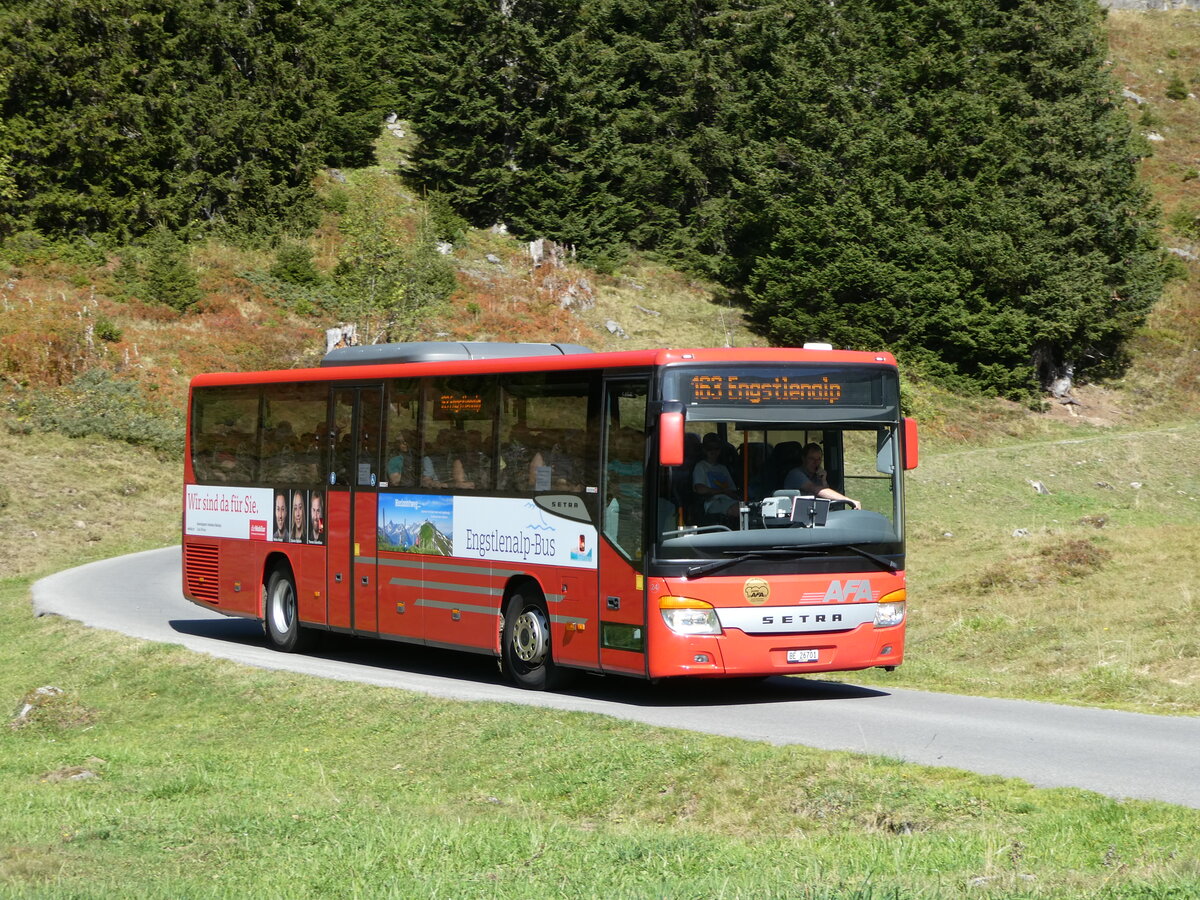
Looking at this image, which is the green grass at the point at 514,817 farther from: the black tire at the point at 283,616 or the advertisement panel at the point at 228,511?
the advertisement panel at the point at 228,511

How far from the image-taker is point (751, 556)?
13.0 metres

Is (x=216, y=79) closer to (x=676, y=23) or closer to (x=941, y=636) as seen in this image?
(x=676, y=23)

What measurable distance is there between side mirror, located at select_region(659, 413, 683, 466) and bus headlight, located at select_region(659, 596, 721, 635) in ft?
4.40

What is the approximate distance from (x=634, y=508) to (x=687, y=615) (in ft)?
3.52

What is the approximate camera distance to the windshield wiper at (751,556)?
12.9 metres

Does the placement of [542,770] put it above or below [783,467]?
below

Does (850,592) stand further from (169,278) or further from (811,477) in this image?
(169,278)

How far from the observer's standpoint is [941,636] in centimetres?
1970

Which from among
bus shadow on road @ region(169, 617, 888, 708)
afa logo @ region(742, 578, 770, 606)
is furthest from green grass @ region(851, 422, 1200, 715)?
afa logo @ region(742, 578, 770, 606)

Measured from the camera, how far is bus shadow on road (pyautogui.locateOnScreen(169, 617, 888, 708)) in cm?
1444

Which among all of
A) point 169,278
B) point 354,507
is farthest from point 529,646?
point 169,278

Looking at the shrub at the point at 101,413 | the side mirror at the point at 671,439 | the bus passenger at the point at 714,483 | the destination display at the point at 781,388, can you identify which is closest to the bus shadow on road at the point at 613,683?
the bus passenger at the point at 714,483

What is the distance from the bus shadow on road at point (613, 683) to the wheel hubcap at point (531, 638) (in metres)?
0.37

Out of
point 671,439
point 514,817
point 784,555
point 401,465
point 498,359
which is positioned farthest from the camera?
point 401,465
